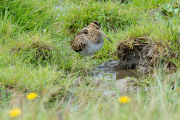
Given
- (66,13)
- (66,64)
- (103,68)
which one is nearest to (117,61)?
(103,68)

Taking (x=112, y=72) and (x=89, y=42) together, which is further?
(x=89, y=42)

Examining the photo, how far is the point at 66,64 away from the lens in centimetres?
558

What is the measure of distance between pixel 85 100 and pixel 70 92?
58cm

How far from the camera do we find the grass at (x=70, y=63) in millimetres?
2983

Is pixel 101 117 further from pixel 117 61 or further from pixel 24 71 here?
→ pixel 117 61

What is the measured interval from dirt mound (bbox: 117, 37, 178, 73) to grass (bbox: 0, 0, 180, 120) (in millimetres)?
124

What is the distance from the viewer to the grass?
2.98 meters

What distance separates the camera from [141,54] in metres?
6.06

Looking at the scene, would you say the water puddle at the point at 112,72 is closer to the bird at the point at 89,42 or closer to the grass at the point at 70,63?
the grass at the point at 70,63

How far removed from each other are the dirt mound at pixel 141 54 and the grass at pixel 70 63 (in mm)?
124

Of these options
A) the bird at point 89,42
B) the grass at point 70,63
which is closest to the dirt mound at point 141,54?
the grass at point 70,63

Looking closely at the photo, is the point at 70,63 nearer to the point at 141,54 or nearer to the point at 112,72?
the point at 112,72

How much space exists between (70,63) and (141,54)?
59.7 inches

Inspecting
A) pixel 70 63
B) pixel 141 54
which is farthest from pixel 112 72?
pixel 70 63
